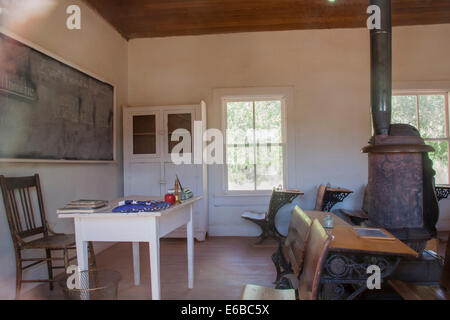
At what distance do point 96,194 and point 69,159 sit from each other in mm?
865

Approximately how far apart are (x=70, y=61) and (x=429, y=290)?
4513mm

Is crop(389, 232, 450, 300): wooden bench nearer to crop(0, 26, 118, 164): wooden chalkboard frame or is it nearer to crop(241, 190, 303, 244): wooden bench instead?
crop(241, 190, 303, 244): wooden bench

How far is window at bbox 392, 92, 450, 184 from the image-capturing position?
4.98 meters

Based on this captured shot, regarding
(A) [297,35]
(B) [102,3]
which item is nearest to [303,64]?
(A) [297,35]

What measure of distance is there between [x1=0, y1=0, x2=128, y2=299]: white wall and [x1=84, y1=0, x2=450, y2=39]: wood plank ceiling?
0.42 meters

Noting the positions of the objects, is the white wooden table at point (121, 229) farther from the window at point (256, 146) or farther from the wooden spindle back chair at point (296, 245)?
the window at point (256, 146)

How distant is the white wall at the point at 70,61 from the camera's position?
2740 millimetres

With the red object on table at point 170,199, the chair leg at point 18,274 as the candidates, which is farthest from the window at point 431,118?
the chair leg at point 18,274

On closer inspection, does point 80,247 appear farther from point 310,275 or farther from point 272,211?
point 272,211

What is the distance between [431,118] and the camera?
501cm

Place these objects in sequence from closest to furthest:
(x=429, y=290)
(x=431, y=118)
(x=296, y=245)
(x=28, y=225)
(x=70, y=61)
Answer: (x=429, y=290)
(x=296, y=245)
(x=28, y=225)
(x=70, y=61)
(x=431, y=118)

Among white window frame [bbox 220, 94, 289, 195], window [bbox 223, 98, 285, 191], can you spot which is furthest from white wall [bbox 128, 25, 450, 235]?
window [bbox 223, 98, 285, 191]

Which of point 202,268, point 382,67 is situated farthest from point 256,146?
point 382,67

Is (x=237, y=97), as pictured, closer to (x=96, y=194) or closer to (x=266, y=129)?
(x=266, y=129)
